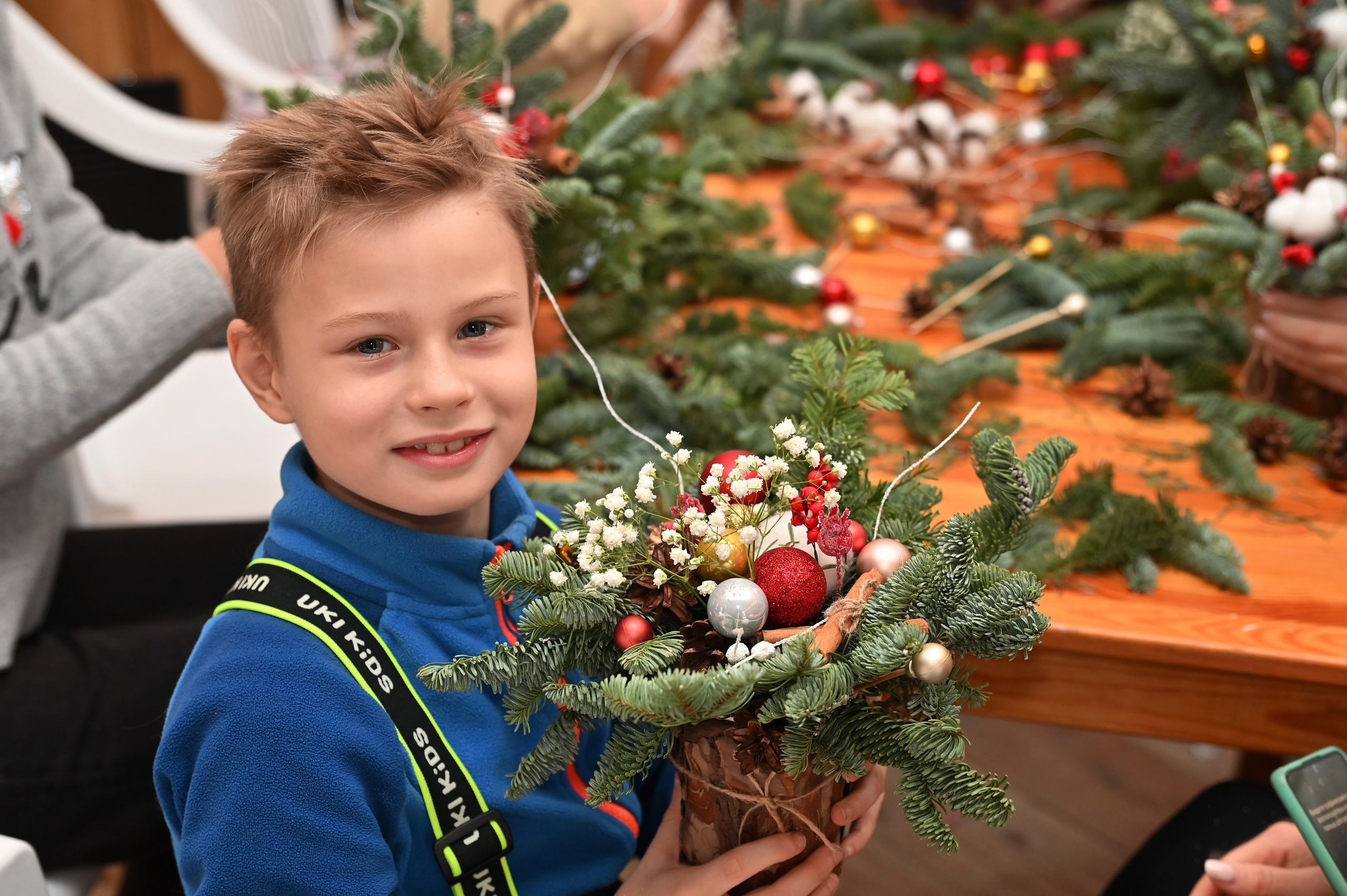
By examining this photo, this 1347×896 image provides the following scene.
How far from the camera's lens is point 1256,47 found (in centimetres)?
148

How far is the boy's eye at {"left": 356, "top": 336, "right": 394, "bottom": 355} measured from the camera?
0.71 meters

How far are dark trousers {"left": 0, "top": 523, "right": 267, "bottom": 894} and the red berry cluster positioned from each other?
61cm

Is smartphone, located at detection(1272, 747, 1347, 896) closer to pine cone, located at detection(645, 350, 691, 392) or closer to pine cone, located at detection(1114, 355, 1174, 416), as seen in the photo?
pine cone, located at detection(1114, 355, 1174, 416)

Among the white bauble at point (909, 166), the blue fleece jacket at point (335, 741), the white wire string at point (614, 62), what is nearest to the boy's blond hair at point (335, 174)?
the blue fleece jacket at point (335, 741)

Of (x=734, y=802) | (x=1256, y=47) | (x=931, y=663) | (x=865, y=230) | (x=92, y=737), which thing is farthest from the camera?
(x=865, y=230)

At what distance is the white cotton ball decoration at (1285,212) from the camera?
1.12m

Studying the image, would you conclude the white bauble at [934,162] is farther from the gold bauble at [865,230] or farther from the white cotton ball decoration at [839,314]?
the white cotton ball decoration at [839,314]

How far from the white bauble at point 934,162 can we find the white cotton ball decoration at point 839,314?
44 centimetres

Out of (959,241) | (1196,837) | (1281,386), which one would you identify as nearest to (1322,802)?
(1196,837)

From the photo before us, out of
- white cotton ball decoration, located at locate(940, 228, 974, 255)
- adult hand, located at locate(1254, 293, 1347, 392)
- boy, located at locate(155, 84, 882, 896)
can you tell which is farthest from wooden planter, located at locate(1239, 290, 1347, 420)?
boy, located at locate(155, 84, 882, 896)

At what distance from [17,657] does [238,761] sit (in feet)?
1.85

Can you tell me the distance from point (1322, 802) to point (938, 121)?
1.22 metres

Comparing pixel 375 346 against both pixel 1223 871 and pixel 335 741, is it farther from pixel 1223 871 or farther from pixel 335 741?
pixel 1223 871

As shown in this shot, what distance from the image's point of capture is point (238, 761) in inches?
26.6
